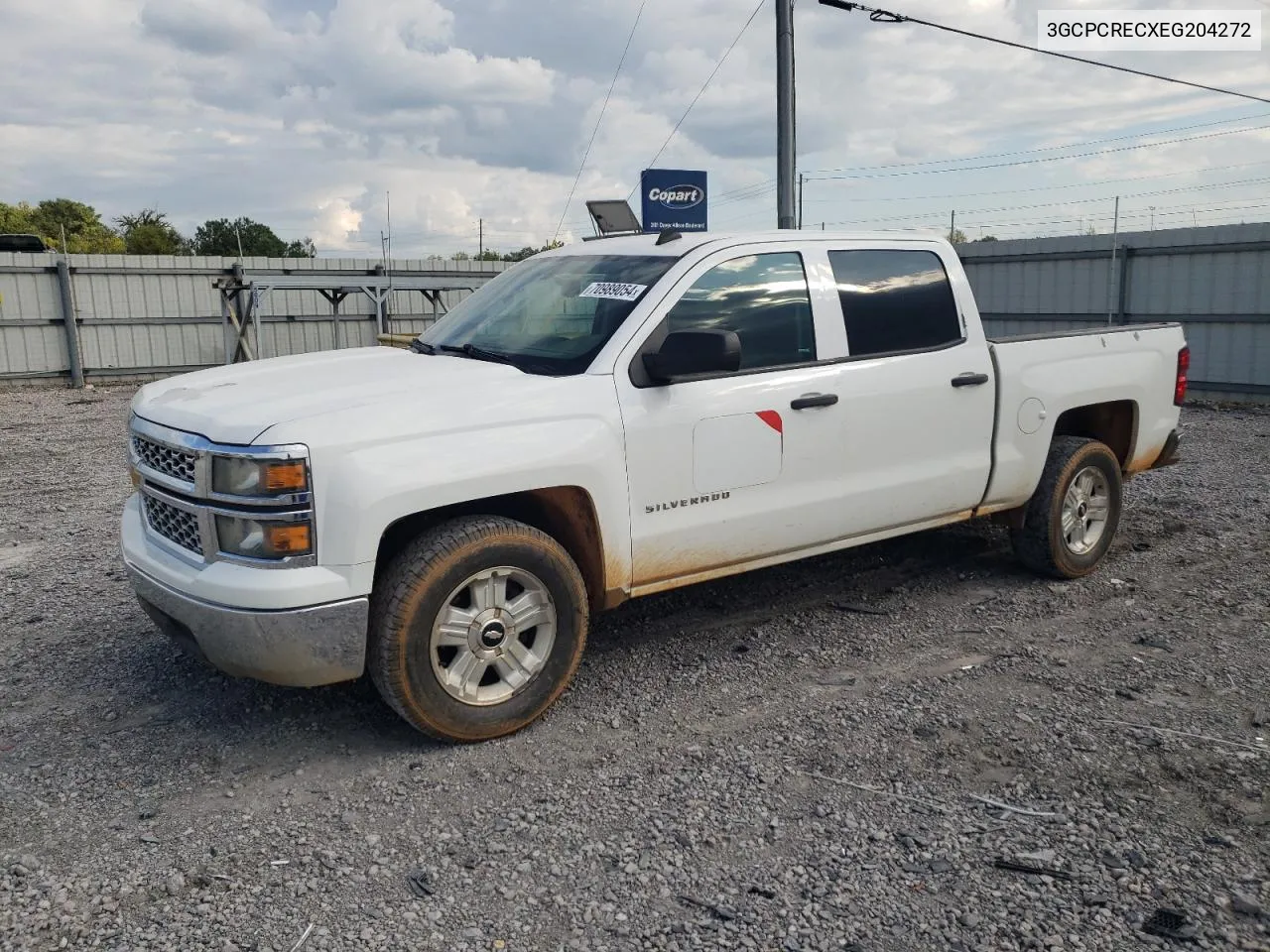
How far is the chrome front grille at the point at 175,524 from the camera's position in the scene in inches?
155

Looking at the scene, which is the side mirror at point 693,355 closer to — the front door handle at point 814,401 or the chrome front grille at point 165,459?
the front door handle at point 814,401

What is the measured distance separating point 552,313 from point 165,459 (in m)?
1.73

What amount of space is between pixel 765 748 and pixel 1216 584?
11.4 ft

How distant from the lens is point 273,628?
3650 millimetres

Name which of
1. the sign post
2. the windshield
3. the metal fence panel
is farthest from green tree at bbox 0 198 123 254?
the windshield

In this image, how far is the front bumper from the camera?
3.66 meters

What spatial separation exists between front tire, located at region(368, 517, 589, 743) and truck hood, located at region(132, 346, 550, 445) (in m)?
0.53

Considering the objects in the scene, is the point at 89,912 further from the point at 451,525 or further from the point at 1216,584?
the point at 1216,584

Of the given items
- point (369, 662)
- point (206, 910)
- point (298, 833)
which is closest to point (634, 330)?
point (369, 662)

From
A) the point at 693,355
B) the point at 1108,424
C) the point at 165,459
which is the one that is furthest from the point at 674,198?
the point at 165,459

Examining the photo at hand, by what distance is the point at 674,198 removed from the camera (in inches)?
565

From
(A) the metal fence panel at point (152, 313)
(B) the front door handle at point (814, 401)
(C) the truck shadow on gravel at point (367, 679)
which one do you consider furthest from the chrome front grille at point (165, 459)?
(A) the metal fence panel at point (152, 313)

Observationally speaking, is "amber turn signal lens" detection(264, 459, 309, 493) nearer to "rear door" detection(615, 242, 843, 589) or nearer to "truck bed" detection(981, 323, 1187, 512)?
"rear door" detection(615, 242, 843, 589)

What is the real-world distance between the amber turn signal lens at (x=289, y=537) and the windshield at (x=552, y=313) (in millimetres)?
1230
